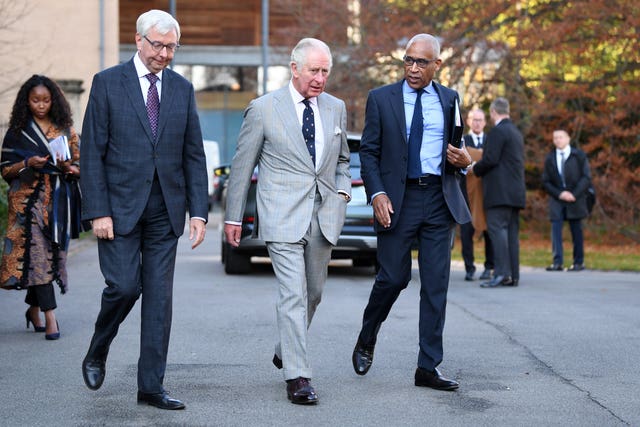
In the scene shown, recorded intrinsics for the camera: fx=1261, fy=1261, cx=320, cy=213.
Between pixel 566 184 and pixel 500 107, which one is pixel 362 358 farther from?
pixel 566 184

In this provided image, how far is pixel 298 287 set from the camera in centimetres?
669

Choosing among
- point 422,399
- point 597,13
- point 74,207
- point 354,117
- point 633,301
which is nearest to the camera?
point 422,399

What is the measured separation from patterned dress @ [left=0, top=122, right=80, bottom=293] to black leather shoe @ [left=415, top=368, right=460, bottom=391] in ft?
10.7

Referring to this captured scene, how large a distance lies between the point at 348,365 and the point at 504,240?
238 inches

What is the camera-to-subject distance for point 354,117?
2469cm

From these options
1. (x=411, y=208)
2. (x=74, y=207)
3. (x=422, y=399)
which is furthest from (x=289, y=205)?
(x=74, y=207)

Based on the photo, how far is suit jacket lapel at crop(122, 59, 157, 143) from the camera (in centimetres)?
637

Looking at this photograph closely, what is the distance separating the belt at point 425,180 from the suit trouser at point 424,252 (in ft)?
0.08

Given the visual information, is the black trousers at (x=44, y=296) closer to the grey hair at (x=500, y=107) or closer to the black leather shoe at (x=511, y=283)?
the black leather shoe at (x=511, y=283)

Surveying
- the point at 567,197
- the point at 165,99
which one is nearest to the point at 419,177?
the point at 165,99

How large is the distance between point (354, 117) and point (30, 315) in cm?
1576

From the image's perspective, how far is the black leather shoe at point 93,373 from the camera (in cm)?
650

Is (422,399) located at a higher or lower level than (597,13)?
lower

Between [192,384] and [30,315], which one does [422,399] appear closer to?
[192,384]
